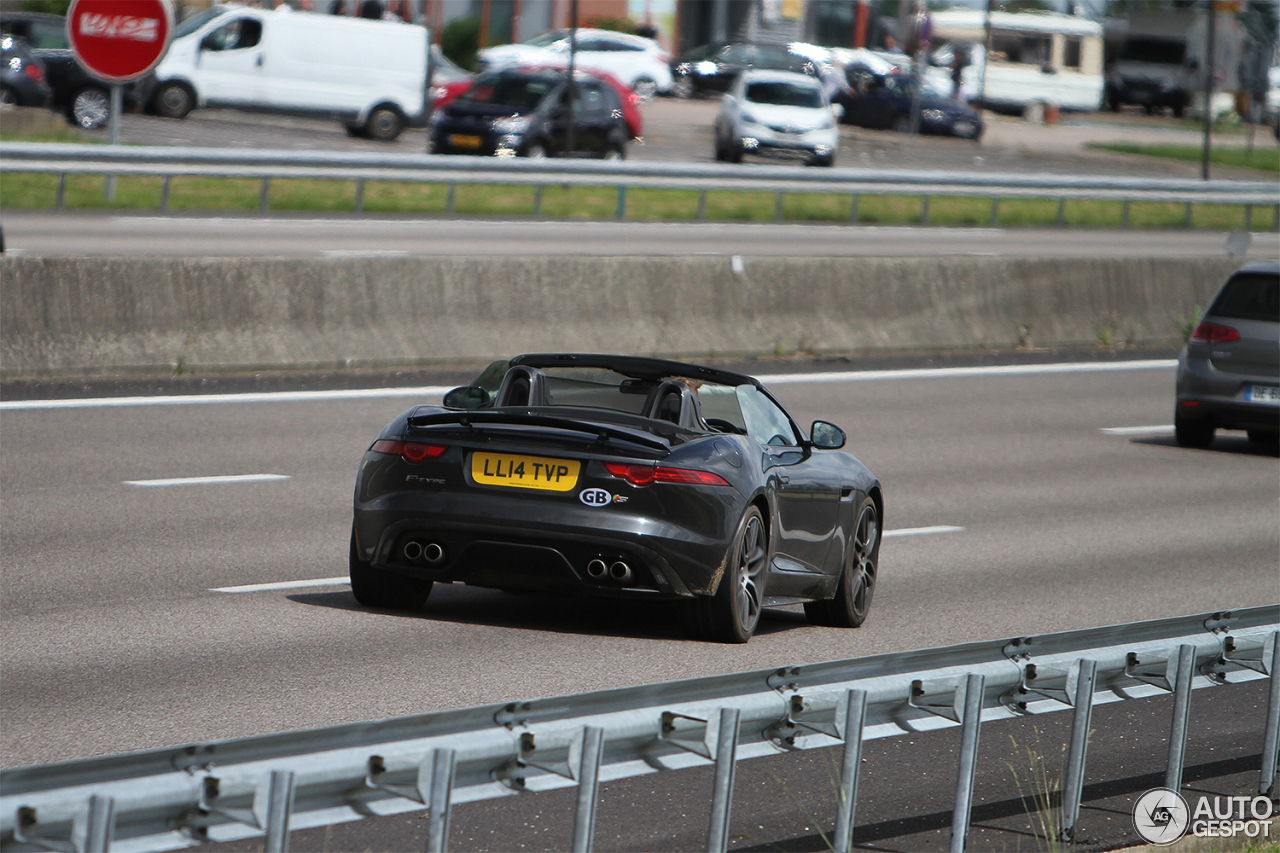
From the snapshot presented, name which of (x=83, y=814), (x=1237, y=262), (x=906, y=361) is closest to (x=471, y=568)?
(x=83, y=814)

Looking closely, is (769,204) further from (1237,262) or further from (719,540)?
(719,540)

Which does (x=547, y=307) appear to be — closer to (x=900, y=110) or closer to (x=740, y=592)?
(x=740, y=592)

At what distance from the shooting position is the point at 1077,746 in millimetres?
5258

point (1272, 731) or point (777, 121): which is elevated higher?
point (777, 121)

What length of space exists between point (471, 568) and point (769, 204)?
2807cm

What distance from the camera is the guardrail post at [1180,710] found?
549 cm

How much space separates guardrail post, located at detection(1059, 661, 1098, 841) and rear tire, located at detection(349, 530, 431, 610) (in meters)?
3.71

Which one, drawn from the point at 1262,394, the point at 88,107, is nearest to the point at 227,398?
the point at 1262,394

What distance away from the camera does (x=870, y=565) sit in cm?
936

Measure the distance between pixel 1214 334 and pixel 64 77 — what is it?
24406 mm

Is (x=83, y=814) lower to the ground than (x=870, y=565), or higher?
higher

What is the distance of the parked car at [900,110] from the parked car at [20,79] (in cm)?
2661

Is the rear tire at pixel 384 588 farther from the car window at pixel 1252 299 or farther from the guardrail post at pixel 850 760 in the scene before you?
the car window at pixel 1252 299

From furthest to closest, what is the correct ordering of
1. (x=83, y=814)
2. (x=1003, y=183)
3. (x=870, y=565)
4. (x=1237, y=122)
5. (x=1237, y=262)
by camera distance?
(x=1237, y=122), (x=1003, y=183), (x=1237, y=262), (x=870, y=565), (x=83, y=814)
